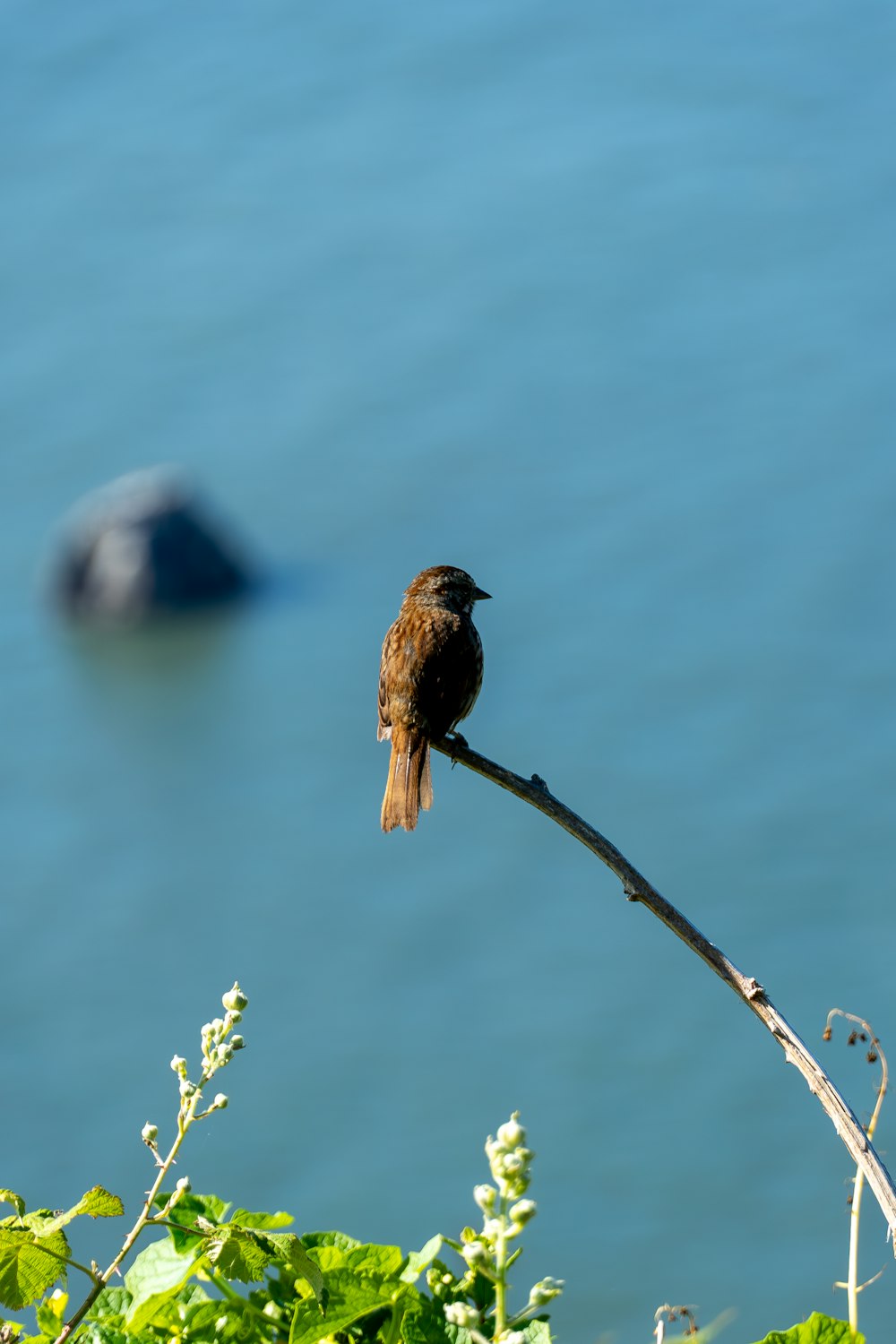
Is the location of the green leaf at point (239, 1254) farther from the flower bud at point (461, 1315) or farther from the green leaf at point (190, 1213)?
the flower bud at point (461, 1315)

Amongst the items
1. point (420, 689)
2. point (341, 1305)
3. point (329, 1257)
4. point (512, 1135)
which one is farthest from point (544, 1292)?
point (420, 689)

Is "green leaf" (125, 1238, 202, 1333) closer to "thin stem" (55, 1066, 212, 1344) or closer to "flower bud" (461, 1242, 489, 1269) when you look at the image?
"thin stem" (55, 1066, 212, 1344)

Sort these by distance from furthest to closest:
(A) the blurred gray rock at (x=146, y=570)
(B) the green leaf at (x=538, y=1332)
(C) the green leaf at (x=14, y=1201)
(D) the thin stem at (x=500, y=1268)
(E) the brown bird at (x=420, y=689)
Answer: (A) the blurred gray rock at (x=146, y=570) → (E) the brown bird at (x=420, y=689) → (B) the green leaf at (x=538, y=1332) → (C) the green leaf at (x=14, y=1201) → (D) the thin stem at (x=500, y=1268)

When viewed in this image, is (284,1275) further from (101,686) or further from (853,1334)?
(101,686)

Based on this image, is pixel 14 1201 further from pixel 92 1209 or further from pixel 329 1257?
pixel 329 1257

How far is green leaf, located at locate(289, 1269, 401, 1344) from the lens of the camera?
2.31m

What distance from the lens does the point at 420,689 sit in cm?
502

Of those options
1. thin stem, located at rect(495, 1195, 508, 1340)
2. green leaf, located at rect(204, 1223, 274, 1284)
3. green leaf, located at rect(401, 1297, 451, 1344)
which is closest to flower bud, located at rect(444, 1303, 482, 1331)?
thin stem, located at rect(495, 1195, 508, 1340)

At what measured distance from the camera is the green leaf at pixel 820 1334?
2433mm

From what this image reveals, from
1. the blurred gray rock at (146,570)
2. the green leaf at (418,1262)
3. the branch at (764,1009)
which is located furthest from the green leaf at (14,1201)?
the blurred gray rock at (146,570)

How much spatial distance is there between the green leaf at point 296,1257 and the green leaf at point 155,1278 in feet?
0.61

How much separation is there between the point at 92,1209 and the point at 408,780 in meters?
2.67

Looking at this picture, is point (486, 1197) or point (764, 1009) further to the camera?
point (764, 1009)

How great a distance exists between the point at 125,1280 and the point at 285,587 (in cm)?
3538
